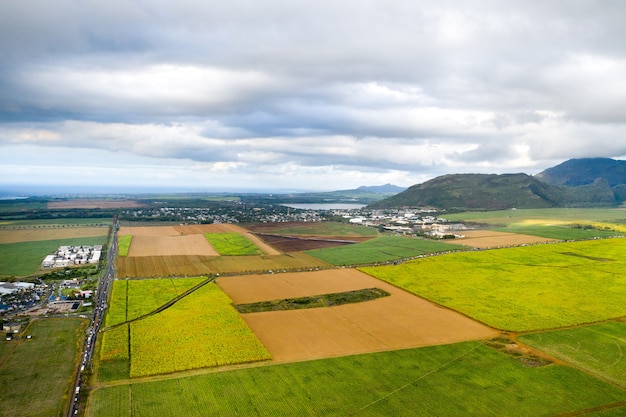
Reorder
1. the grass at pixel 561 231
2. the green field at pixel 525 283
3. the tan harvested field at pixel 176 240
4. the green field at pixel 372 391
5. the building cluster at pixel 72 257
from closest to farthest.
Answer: the green field at pixel 372 391 < the green field at pixel 525 283 < the building cluster at pixel 72 257 < the tan harvested field at pixel 176 240 < the grass at pixel 561 231

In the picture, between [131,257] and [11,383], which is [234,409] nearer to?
[11,383]

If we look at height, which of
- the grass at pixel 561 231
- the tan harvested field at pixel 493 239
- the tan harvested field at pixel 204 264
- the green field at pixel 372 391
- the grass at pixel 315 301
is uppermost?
the grass at pixel 561 231

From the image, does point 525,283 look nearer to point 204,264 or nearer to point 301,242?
point 301,242

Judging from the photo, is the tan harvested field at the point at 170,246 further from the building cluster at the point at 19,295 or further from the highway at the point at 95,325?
the building cluster at the point at 19,295

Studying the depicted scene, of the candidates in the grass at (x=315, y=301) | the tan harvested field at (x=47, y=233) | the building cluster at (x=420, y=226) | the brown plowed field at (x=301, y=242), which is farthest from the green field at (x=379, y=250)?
the tan harvested field at (x=47, y=233)

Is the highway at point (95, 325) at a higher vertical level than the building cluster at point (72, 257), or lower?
lower

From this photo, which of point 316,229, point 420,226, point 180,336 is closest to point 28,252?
point 180,336
